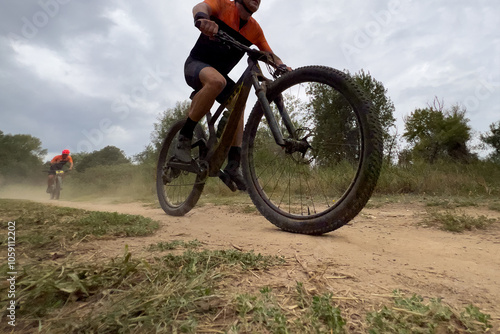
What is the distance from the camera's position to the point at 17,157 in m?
22.8

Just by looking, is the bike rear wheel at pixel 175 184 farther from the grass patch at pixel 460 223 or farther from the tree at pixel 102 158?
the tree at pixel 102 158

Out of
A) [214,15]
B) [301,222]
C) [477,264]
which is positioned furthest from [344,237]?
[214,15]

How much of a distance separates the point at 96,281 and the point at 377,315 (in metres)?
0.86

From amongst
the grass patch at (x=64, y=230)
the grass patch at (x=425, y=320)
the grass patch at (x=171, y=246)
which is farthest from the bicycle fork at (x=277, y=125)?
the grass patch at (x=425, y=320)

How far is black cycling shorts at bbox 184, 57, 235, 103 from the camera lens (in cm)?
284

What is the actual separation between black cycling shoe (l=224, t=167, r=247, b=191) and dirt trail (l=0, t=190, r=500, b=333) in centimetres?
86

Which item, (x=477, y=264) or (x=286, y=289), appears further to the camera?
(x=477, y=264)

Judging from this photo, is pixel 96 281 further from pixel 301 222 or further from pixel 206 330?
pixel 301 222

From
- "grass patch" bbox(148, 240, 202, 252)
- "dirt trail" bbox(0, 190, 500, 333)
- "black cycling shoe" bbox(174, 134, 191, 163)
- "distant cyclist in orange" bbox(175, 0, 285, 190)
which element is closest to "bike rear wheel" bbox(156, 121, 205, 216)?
"black cycling shoe" bbox(174, 134, 191, 163)

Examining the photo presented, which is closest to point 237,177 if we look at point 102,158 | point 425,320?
point 425,320

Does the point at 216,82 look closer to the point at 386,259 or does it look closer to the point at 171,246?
the point at 171,246

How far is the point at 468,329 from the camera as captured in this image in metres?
0.71

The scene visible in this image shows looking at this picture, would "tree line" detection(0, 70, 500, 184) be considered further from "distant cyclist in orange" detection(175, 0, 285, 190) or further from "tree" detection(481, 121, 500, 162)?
"distant cyclist in orange" detection(175, 0, 285, 190)

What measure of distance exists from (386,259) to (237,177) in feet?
5.58
